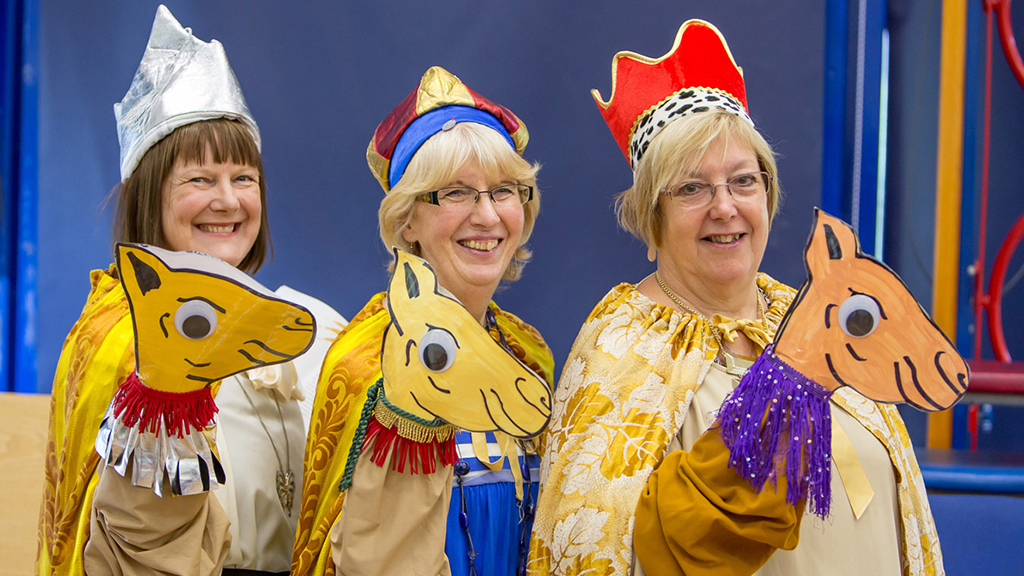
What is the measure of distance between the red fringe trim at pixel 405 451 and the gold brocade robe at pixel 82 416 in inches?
17.8

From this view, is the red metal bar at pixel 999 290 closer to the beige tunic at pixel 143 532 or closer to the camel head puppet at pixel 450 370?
the camel head puppet at pixel 450 370

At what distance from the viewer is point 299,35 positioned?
107 inches

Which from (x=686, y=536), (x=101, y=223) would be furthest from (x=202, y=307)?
(x=101, y=223)

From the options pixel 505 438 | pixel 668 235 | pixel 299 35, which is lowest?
pixel 505 438

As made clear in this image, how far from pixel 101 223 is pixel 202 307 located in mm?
2063

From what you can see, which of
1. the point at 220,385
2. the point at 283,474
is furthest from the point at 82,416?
the point at 283,474

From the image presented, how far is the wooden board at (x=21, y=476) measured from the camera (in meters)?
2.36

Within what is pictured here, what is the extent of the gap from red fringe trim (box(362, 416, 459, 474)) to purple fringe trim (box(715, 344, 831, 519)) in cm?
46

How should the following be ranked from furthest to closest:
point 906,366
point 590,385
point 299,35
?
point 299,35, point 590,385, point 906,366

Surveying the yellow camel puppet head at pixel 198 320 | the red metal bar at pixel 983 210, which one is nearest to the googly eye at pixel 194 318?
the yellow camel puppet head at pixel 198 320

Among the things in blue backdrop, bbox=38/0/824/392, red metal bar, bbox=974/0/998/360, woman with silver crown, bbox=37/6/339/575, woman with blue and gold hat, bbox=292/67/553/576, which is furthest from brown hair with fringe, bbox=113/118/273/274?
red metal bar, bbox=974/0/998/360

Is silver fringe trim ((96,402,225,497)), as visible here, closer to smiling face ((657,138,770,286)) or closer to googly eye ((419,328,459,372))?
googly eye ((419,328,459,372))

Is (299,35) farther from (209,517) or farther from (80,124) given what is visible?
(209,517)

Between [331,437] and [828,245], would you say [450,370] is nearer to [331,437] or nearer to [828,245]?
[331,437]
